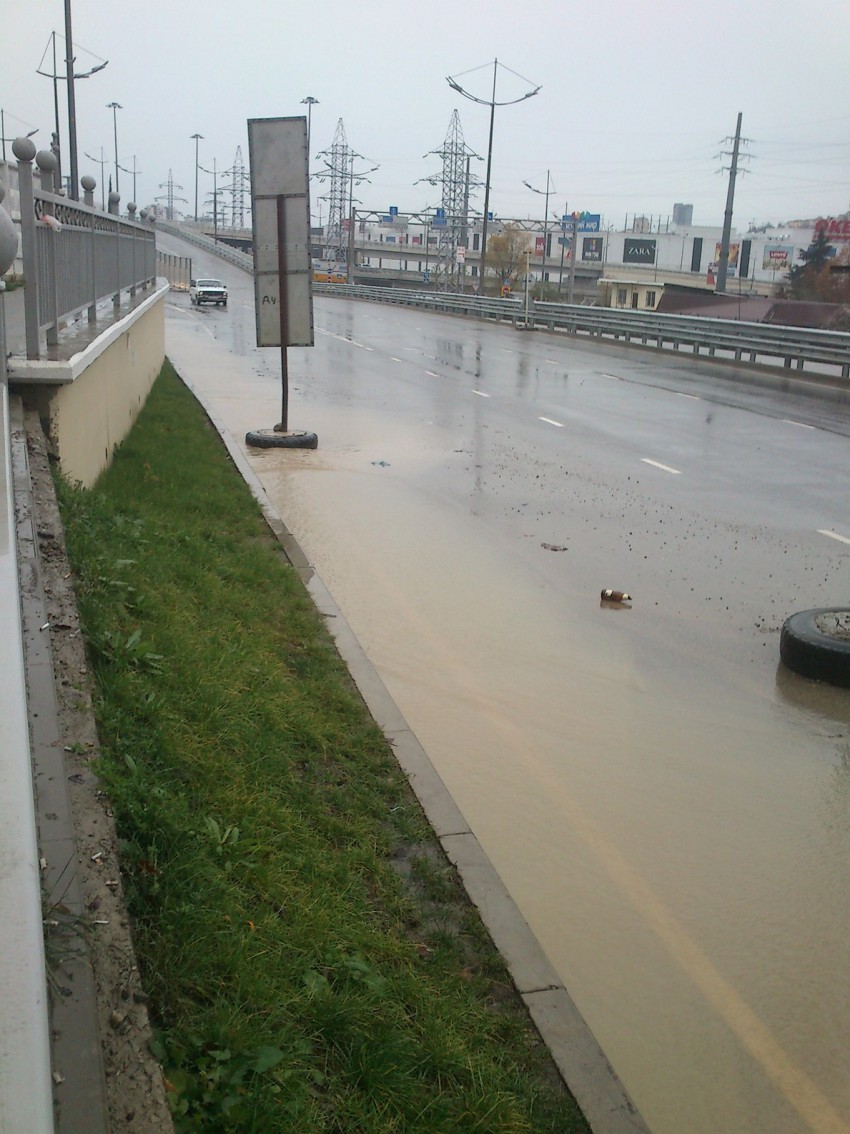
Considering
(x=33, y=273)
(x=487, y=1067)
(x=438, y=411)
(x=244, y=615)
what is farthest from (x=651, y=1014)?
(x=438, y=411)

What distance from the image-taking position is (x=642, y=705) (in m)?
6.45

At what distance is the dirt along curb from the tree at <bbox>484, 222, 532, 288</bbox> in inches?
3902

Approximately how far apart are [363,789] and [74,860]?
2057 millimetres

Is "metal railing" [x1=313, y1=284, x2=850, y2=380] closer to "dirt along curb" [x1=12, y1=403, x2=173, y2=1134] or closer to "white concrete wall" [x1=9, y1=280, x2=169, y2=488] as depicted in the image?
"white concrete wall" [x1=9, y1=280, x2=169, y2=488]

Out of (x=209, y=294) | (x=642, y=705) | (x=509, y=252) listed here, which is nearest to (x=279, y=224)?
(x=642, y=705)

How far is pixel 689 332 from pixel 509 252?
7209 cm

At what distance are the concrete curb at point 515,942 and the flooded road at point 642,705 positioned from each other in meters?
0.18

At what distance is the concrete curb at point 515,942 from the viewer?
326cm

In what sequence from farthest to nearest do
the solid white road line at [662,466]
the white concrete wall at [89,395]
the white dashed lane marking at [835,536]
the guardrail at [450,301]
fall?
1. the guardrail at [450,301]
2. the solid white road line at [662,466]
3. the white dashed lane marking at [835,536]
4. the white concrete wall at [89,395]

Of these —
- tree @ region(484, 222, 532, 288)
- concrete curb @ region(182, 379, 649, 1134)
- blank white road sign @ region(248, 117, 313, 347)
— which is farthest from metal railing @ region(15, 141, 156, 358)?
tree @ region(484, 222, 532, 288)

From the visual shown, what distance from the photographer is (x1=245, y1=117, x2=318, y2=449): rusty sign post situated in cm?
1378

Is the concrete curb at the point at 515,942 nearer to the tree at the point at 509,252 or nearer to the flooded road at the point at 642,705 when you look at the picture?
the flooded road at the point at 642,705

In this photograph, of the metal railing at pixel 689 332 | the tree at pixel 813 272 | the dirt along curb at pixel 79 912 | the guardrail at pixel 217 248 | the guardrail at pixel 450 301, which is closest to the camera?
the dirt along curb at pixel 79 912

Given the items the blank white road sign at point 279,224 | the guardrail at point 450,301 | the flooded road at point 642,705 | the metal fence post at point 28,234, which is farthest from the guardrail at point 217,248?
the metal fence post at point 28,234
